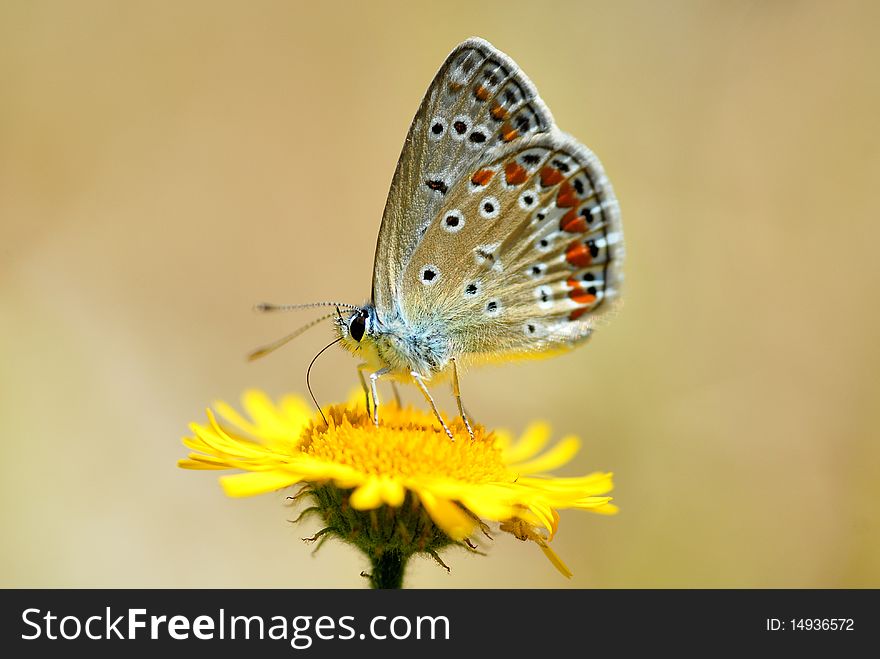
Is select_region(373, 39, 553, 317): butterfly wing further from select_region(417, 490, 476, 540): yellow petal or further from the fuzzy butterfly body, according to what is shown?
select_region(417, 490, 476, 540): yellow petal

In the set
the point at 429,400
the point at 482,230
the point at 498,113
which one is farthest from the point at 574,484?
the point at 498,113

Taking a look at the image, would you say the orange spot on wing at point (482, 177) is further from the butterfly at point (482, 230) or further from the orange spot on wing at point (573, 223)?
the orange spot on wing at point (573, 223)

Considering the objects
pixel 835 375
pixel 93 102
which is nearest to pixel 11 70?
pixel 93 102

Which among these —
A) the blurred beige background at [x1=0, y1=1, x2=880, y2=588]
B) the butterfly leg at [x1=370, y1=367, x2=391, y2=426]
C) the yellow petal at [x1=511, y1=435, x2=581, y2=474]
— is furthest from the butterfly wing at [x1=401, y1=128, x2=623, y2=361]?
the blurred beige background at [x1=0, y1=1, x2=880, y2=588]

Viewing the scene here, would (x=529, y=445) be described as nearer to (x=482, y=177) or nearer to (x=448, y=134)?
(x=482, y=177)

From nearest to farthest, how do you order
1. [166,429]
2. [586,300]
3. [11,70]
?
[586,300]
[166,429]
[11,70]

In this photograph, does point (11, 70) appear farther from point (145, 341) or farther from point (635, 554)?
point (635, 554)

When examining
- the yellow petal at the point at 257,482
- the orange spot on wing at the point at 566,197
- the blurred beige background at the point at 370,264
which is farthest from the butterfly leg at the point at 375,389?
the blurred beige background at the point at 370,264
